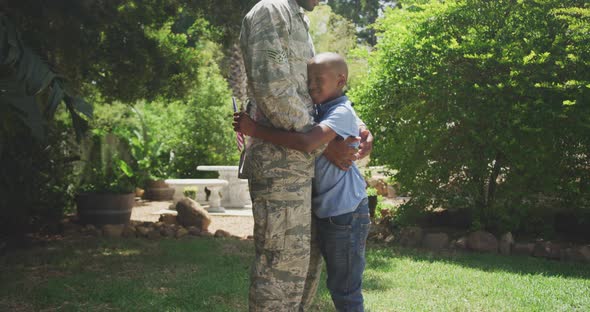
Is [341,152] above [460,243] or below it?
above

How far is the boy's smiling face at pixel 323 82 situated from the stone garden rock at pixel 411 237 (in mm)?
5162

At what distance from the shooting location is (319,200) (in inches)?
114

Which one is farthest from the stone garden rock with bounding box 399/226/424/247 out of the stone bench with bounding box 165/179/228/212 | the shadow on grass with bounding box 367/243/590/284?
the stone bench with bounding box 165/179/228/212

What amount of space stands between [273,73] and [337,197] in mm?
689

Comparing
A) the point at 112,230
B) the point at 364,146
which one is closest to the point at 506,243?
the point at 364,146

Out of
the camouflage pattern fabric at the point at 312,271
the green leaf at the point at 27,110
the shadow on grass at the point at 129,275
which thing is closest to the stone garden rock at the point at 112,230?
the shadow on grass at the point at 129,275

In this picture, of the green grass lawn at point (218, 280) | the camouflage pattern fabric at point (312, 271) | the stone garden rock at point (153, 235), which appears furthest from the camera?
the stone garden rock at point (153, 235)

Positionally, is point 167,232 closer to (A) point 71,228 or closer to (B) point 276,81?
(A) point 71,228

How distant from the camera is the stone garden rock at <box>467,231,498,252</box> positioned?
23.6 feet

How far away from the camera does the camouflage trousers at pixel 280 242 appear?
8.77ft

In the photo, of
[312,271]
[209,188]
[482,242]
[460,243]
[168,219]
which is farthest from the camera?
[209,188]

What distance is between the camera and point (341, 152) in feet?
9.20

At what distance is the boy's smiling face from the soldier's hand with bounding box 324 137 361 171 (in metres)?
0.23

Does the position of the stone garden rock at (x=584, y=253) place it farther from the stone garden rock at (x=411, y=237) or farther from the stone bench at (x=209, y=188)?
the stone bench at (x=209, y=188)
